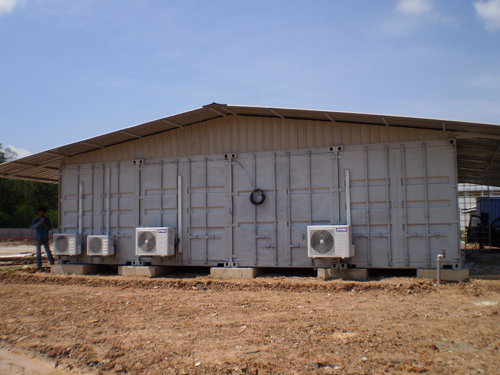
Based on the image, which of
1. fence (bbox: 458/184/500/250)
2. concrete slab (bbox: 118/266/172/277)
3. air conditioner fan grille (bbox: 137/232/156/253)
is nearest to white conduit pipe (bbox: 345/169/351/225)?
air conditioner fan grille (bbox: 137/232/156/253)

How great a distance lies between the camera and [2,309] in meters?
7.68

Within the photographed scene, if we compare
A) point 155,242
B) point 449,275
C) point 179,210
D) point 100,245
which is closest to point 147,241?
point 155,242

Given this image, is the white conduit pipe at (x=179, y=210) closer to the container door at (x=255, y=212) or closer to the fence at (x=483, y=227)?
the container door at (x=255, y=212)

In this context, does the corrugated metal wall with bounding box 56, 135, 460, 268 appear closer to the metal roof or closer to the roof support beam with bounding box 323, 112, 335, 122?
the metal roof

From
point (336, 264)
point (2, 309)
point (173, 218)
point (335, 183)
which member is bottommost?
point (2, 309)

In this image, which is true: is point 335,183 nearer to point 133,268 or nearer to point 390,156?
point 390,156

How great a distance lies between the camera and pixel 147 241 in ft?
34.1

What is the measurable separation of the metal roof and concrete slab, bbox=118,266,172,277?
3495 mm

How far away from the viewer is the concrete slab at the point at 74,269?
11.4m

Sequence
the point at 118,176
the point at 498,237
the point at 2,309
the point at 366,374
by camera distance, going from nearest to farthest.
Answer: the point at 366,374, the point at 2,309, the point at 118,176, the point at 498,237

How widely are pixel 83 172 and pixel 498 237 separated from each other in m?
15.8

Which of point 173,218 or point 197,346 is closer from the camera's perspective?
point 197,346

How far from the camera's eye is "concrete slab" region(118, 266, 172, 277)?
34.5 ft

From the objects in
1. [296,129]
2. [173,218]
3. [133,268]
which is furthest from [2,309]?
[296,129]
